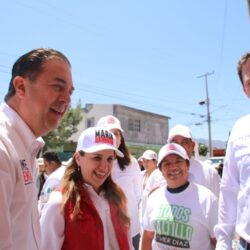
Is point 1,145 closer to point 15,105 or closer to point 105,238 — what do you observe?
point 15,105

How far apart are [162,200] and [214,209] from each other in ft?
1.57

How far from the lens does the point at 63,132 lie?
101 feet

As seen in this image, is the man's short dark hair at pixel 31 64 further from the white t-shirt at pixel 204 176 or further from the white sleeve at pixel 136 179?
the white sleeve at pixel 136 179

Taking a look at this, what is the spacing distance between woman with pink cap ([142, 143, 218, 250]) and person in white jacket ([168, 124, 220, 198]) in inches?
15.8

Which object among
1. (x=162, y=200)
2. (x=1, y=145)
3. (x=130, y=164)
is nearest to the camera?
(x=1, y=145)

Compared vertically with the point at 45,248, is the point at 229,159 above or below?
above

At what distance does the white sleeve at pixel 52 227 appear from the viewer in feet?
7.69

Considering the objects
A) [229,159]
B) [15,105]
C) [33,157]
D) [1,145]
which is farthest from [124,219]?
[1,145]

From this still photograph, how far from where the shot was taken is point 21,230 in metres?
1.55

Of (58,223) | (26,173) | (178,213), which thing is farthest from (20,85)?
(178,213)

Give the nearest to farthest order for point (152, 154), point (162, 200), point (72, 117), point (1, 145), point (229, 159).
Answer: point (1, 145), point (229, 159), point (162, 200), point (152, 154), point (72, 117)

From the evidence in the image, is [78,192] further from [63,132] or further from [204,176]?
[63,132]

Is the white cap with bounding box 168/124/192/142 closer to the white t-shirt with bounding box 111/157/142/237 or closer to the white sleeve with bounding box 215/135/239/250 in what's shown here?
the white t-shirt with bounding box 111/157/142/237

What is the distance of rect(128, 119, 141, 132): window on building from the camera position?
43812 millimetres
